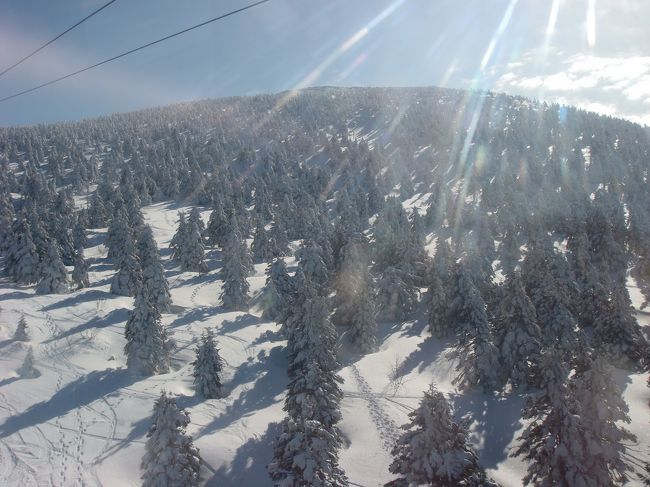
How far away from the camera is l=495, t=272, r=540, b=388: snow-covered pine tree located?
1253 inches

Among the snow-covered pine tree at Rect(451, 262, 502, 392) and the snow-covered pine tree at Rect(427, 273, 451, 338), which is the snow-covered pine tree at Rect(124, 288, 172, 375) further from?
A: the snow-covered pine tree at Rect(427, 273, 451, 338)

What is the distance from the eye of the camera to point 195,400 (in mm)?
32781

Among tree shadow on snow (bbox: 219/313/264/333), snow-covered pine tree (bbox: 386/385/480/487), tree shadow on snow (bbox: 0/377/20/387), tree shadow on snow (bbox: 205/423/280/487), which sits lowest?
tree shadow on snow (bbox: 219/313/264/333)

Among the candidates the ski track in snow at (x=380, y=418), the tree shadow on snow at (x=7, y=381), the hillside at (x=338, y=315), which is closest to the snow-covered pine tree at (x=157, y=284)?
the hillside at (x=338, y=315)

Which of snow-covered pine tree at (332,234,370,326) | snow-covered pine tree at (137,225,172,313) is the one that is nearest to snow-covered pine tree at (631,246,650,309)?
snow-covered pine tree at (332,234,370,326)

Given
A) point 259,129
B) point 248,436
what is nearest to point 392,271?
point 248,436

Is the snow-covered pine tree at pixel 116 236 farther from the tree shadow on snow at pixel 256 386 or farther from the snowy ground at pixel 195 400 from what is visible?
the tree shadow on snow at pixel 256 386

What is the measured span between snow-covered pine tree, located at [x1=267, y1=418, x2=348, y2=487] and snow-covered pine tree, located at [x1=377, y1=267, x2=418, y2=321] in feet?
116

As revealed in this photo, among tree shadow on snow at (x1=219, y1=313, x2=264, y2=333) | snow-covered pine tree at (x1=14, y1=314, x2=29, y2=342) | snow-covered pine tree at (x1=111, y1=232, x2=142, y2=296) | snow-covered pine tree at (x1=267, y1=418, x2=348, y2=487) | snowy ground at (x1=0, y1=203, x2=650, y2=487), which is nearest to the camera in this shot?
snow-covered pine tree at (x1=267, y1=418, x2=348, y2=487)

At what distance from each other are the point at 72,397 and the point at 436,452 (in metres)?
29.6

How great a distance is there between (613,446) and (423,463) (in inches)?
316

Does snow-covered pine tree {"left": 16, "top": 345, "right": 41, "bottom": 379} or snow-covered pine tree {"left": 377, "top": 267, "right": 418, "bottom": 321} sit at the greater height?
snow-covered pine tree {"left": 16, "top": 345, "right": 41, "bottom": 379}

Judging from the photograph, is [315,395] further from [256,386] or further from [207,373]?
[256,386]

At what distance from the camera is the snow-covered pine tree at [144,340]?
3531 cm
